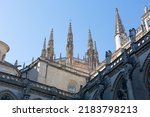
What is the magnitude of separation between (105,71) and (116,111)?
17.5 meters

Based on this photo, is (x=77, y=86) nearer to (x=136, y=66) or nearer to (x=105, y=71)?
(x=105, y=71)

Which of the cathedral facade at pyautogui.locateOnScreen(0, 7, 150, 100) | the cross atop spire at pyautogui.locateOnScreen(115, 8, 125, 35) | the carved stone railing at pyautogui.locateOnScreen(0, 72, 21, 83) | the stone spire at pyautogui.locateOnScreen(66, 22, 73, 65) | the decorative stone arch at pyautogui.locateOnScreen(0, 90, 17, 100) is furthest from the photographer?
the cross atop spire at pyautogui.locateOnScreen(115, 8, 125, 35)

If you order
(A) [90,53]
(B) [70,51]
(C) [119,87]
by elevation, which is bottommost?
(C) [119,87]

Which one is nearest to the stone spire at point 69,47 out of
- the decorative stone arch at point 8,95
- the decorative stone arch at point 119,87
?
the decorative stone arch at point 8,95

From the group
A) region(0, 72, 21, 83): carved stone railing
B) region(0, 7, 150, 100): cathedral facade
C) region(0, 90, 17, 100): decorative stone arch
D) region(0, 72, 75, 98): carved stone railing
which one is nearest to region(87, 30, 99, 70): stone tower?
region(0, 7, 150, 100): cathedral facade

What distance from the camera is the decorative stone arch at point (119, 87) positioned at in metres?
26.4

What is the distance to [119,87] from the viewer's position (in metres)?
27.3

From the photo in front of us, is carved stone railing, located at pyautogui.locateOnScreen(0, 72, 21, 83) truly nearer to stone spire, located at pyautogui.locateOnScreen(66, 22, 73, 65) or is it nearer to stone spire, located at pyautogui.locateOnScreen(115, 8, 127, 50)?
stone spire, located at pyautogui.locateOnScreen(66, 22, 73, 65)

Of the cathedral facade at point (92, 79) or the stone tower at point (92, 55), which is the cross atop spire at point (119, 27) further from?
the cathedral facade at point (92, 79)

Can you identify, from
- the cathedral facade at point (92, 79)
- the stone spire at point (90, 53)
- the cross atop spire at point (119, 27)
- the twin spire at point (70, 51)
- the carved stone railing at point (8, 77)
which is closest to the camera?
the cathedral facade at point (92, 79)

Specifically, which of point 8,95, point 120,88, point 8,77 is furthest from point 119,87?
point 8,77

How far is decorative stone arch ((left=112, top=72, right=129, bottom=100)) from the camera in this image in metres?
26.4

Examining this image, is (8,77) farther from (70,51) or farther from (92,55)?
(92,55)

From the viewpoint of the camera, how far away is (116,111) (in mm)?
12750
